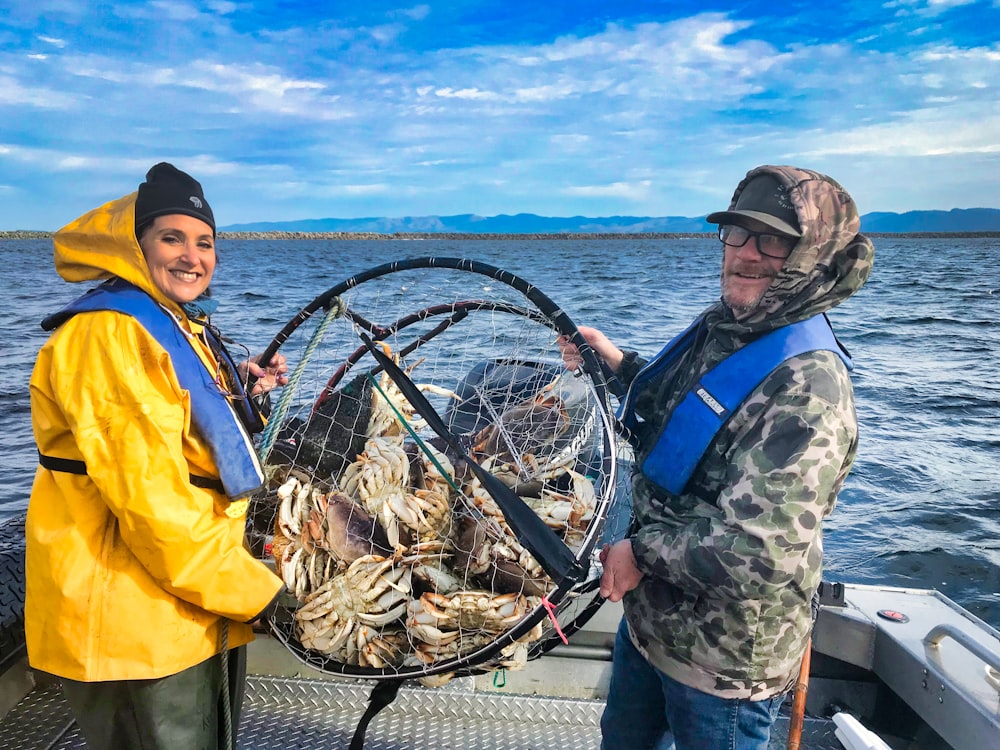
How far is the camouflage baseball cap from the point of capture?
2045 millimetres

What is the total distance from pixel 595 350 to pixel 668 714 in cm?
137

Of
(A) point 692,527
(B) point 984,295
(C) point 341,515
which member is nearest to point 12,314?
(C) point 341,515

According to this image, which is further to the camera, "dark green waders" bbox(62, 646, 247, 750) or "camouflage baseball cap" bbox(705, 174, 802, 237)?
"dark green waders" bbox(62, 646, 247, 750)

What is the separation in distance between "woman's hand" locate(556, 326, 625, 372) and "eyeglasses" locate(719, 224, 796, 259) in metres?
0.78

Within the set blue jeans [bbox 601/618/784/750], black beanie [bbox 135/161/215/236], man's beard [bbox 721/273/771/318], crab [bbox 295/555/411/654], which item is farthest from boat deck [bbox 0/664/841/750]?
black beanie [bbox 135/161/215/236]

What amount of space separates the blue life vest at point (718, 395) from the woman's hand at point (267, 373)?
173 centimetres

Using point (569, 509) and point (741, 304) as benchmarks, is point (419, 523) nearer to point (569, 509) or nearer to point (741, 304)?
point (569, 509)

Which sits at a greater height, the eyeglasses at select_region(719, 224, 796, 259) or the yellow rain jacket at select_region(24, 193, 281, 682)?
the eyeglasses at select_region(719, 224, 796, 259)

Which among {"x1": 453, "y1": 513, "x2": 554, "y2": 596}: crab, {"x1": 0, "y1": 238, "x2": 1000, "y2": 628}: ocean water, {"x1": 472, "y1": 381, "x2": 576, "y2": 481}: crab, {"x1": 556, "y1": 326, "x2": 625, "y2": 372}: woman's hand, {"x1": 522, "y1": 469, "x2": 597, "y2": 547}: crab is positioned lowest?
{"x1": 0, "y1": 238, "x2": 1000, "y2": 628}: ocean water

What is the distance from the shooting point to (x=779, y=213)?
208 centimetres

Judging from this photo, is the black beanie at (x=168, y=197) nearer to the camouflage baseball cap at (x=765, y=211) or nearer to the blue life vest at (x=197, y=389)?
the blue life vest at (x=197, y=389)

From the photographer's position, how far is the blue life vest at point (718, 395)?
2.10 metres

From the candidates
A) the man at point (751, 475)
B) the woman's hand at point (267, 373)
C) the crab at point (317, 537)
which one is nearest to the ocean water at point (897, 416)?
the woman's hand at point (267, 373)

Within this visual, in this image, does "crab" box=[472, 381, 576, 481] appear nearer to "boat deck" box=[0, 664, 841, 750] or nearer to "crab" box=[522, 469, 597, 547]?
"crab" box=[522, 469, 597, 547]
